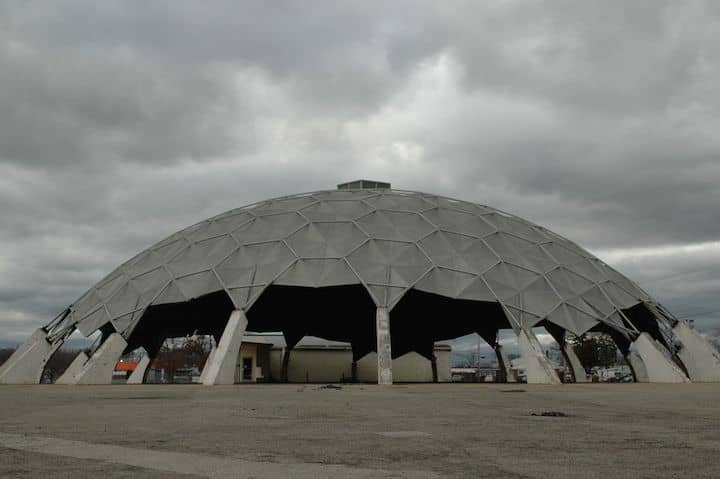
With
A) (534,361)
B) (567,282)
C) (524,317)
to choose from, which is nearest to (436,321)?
(567,282)

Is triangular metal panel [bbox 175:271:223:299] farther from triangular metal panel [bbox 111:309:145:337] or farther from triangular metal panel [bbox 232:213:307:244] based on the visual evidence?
triangular metal panel [bbox 232:213:307:244]

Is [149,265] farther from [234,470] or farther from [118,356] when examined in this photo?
[234,470]

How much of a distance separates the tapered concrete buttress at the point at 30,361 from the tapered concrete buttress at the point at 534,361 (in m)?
25.5

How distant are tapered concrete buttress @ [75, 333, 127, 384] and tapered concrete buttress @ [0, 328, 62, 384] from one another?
13.5 ft

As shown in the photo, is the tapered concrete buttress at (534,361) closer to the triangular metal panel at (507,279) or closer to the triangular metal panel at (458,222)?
the triangular metal panel at (507,279)

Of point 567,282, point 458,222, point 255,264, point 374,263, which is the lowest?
point 567,282

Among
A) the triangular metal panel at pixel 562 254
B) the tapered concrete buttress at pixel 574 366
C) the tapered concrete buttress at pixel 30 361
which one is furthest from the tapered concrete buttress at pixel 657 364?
the tapered concrete buttress at pixel 30 361

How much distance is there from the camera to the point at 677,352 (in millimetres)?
33969

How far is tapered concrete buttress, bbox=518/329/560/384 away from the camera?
88.5 feet

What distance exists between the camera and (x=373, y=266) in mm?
29375

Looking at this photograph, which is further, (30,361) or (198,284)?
(30,361)

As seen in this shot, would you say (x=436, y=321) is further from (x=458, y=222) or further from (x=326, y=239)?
(x=326, y=239)

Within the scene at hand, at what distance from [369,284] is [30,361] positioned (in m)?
19.2

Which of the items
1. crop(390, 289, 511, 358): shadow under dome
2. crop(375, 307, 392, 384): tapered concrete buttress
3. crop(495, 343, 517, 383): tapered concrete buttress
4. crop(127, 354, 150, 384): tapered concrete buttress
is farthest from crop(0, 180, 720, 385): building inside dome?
crop(495, 343, 517, 383): tapered concrete buttress
